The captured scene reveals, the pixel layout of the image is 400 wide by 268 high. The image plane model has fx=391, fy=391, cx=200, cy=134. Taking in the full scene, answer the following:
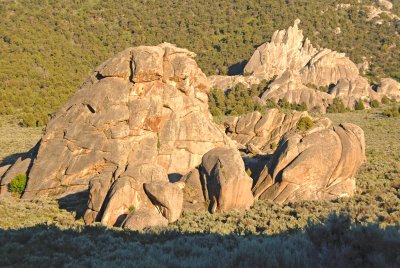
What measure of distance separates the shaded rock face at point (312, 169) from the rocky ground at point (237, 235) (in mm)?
1264

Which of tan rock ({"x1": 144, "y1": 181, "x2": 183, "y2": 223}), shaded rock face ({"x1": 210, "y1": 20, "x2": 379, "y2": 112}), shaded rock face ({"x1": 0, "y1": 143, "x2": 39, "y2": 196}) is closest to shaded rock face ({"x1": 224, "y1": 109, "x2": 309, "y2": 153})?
shaded rock face ({"x1": 0, "y1": 143, "x2": 39, "y2": 196})

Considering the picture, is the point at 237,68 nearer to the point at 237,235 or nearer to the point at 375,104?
the point at 375,104

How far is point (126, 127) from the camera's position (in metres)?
29.8

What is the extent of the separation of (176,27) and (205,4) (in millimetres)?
23043

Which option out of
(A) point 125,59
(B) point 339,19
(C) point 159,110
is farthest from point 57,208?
(B) point 339,19

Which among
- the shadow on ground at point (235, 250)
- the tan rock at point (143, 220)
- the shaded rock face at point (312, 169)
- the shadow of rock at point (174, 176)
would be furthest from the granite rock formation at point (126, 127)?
the shadow on ground at point (235, 250)

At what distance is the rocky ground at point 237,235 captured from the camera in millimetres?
8438

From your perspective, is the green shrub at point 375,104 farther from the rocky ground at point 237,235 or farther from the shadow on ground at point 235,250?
the shadow on ground at point 235,250

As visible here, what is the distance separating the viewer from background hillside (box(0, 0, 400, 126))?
77.3 m

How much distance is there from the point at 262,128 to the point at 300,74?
6388 centimetres

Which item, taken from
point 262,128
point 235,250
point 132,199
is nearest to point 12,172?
point 132,199

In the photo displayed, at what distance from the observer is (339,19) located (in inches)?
5517

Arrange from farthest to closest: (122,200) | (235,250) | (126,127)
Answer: (126,127) < (122,200) < (235,250)

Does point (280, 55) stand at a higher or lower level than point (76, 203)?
lower
